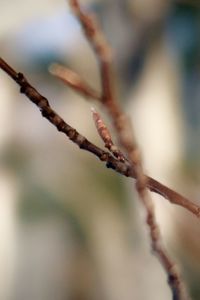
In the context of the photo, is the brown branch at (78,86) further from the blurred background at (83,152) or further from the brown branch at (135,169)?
the blurred background at (83,152)

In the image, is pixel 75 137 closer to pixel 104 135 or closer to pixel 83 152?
pixel 104 135

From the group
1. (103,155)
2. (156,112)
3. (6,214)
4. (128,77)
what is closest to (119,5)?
(128,77)

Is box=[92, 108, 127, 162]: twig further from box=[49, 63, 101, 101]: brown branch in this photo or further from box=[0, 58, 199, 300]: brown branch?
box=[49, 63, 101, 101]: brown branch

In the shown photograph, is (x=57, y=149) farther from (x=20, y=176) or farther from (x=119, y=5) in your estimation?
(x=119, y=5)

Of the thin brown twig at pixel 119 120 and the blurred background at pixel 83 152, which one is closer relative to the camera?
the thin brown twig at pixel 119 120

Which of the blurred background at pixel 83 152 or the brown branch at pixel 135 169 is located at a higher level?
the blurred background at pixel 83 152

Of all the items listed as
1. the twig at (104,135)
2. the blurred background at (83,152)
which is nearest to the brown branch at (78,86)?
the twig at (104,135)

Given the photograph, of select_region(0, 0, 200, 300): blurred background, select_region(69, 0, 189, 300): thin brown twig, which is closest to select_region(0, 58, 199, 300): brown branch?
select_region(69, 0, 189, 300): thin brown twig

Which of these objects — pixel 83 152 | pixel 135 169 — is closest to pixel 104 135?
pixel 135 169
